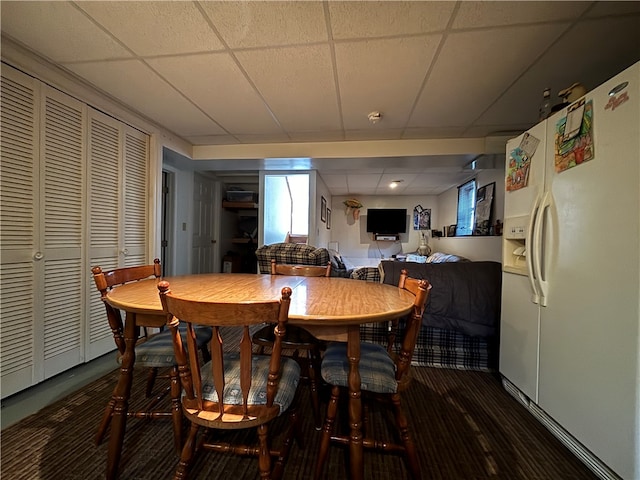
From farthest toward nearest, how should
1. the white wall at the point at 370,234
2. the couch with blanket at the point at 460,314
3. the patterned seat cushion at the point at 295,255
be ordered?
the white wall at the point at 370,234 → the patterned seat cushion at the point at 295,255 → the couch with blanket at the point at 460,314

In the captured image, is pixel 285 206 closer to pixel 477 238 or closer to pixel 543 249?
pixel 477 238

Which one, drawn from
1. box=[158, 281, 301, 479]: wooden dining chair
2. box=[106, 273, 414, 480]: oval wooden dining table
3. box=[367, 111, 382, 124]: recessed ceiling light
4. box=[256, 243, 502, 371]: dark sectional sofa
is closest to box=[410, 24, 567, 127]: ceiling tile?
box=[367, 111, 382, 124]: recessed ceiling light

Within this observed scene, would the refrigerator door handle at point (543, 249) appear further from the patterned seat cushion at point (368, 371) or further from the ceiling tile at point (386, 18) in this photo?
the ceiling tile at point (386, 18)

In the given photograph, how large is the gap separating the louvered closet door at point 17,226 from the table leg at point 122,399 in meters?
1.11

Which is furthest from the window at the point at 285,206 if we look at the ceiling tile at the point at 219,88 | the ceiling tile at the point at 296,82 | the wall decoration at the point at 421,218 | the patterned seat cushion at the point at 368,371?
the wall decoration at the point at 421,218

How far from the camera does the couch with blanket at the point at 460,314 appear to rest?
2.14 meters

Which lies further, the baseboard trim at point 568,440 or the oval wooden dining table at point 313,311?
the baseboard trim at point 568,440

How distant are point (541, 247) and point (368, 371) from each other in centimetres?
126

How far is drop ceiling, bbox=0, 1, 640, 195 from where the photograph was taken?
134 centimetres

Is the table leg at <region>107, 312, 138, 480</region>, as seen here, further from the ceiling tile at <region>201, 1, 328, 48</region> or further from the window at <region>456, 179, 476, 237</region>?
the window at <region>456, 179, 476, 237</region>

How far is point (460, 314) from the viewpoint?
2145 mm

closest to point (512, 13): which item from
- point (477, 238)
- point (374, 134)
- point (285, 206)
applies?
point (374, 134)

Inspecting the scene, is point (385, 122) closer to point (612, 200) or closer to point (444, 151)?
point (444, 151)

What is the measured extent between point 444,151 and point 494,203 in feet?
3.41
